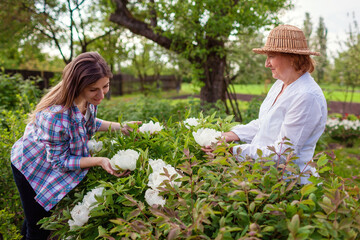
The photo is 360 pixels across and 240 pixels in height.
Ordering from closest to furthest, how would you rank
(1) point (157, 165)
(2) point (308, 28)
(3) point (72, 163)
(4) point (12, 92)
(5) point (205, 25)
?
(1) point (157, 165) → (3) point (72, 163) → (5) point (205, 25) → (4) point (12, 92) → (2) point (308, 28)

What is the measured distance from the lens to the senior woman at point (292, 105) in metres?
1.70

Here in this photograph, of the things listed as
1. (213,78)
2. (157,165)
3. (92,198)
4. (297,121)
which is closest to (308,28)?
(213,78)

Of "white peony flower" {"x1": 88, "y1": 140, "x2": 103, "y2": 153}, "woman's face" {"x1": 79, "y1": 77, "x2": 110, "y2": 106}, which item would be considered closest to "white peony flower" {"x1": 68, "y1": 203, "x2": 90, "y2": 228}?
"white peony flower" {"x1": 88, "y1": 140, "x2": 103, "y2": 153}

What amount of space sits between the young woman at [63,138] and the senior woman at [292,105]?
0.97 metres

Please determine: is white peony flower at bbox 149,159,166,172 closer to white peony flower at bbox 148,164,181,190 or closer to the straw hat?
white peony flower at bbox 148,164,181,190

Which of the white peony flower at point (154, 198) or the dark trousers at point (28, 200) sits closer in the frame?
the white peony flower at point (154, 198)

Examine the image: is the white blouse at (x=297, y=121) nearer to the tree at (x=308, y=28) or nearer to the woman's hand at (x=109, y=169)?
the woman's hand at (x=109, y=169)


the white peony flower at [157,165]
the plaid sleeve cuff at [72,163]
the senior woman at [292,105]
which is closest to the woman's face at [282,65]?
the senior woman at [292,105]

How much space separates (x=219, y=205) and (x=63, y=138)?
117cm

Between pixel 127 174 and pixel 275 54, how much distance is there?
124 centimetres

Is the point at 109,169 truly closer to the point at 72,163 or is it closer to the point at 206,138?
the point at 72,163

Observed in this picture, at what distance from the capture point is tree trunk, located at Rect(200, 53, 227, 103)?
6258mm

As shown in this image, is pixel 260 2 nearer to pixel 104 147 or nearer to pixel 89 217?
pixel 104 147

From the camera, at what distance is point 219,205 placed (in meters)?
1.27
